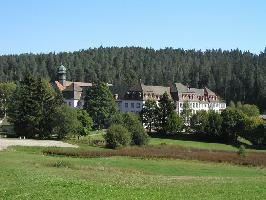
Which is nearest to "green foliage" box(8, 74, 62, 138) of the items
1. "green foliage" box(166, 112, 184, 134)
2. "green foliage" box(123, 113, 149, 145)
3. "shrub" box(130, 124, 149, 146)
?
"green foliage" box(123, 113, 149, 145)

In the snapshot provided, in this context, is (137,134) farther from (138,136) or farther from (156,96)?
(156,96)

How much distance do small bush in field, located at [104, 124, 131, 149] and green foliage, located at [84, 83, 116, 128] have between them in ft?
82.9

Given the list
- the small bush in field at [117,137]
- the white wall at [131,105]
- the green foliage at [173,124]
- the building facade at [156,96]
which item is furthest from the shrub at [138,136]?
the white wall at [131,105]

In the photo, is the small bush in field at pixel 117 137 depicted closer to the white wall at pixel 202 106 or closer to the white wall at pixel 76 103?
the white wall at pixel 202 106

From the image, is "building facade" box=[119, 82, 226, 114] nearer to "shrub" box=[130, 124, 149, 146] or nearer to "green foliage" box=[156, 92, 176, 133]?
"green foliage" box=[156, 92, 176, 133]

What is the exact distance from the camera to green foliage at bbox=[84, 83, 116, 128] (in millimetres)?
92938

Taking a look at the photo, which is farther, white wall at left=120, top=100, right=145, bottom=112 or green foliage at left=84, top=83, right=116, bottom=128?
white wall at left=120, top=100, right=145, bottom=112

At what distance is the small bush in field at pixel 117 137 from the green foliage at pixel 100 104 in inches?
995

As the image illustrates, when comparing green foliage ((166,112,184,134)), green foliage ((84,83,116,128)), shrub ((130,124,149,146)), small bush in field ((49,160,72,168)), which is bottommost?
small bush in field ((49,160,72,168))

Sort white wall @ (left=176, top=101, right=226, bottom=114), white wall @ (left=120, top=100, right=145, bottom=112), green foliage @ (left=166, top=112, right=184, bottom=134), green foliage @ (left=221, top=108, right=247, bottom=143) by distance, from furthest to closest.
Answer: white wall @ (left=176, top=101, right=226, bottom=114)
white wall @ (left=120, top=100, right=145, bottom=112)
green foliage @ (left=166, top=112, right=184, bottom=134)
green foliage @ (left=221, top=108, right=247, bottom=143)

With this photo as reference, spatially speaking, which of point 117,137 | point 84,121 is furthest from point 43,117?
point 117,137

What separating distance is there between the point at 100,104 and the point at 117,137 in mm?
26610

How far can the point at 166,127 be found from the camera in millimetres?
89812

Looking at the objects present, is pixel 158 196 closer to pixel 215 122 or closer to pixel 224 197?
pixel 224 197
